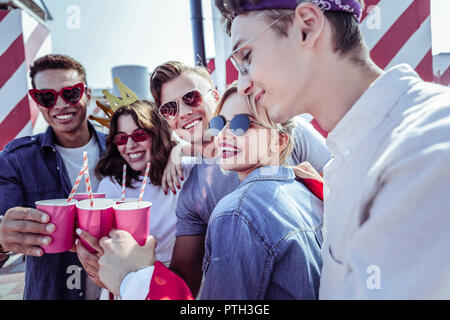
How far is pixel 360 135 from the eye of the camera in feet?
2.61

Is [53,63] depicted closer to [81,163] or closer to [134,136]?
[81,163]

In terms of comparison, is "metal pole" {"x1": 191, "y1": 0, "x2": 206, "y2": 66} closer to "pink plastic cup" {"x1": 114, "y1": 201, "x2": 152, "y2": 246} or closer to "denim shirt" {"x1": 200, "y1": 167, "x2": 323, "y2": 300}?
"pink plastic cup" {"x1": 114, "y1": 201, "x2": 152, "y2": 246}

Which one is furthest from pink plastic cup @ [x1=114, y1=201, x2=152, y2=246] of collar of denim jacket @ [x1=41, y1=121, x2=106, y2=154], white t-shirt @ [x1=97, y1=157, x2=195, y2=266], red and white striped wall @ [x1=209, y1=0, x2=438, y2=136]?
red and white striped wall @ [x1=209, y1=0, x2=438, y2=136]

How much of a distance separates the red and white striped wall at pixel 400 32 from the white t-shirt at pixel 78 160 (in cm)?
243

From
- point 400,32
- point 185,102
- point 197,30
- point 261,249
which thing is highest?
point 197,30

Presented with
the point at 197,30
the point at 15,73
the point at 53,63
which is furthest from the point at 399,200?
the point at 15,73

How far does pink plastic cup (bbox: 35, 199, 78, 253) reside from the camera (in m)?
1.15

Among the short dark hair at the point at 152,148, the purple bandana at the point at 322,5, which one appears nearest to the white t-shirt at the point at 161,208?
the short dark hair at the point at 152,148

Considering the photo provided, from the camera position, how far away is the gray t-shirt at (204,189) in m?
1.47

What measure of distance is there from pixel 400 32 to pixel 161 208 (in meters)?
2.23

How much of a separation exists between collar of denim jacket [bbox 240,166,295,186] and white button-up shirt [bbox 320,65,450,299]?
1.28ft

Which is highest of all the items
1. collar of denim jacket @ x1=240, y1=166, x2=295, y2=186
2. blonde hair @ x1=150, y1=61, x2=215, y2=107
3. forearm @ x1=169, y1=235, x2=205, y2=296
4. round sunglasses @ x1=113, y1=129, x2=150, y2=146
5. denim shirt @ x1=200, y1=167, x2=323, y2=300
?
blonde hair @ x1=150, y1=61, x2=215, y2=107

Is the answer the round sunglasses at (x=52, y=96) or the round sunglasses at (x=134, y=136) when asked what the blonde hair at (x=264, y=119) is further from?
the round sunglasses at (x=52, y=96)

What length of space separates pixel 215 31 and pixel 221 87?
0.55 meters
